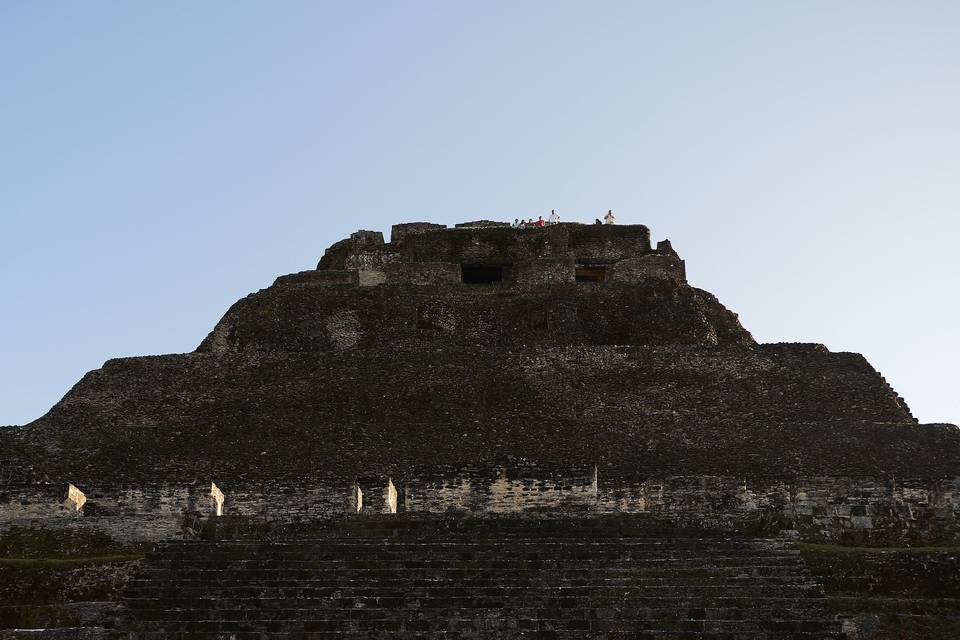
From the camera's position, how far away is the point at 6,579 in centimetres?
1816

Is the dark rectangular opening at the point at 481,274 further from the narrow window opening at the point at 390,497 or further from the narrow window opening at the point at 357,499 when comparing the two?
the narrow window opening at the point at 357,499

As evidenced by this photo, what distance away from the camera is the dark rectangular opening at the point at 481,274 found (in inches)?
1302

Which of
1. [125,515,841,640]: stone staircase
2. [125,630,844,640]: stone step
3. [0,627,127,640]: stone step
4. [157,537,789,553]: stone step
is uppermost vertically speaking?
[157,537,789,553]: stone step

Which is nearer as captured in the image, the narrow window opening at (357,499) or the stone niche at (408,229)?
the narrow window opening at (357,499)

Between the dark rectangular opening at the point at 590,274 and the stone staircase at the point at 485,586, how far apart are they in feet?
50.9

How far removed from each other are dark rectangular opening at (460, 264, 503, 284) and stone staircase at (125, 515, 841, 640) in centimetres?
1516

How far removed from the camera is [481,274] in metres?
33.4

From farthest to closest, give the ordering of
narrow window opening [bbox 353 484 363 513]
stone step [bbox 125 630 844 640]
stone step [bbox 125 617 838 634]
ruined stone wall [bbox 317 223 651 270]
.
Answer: ruined stone wall [bbox 317 223 651 270]
narrow window opening [bbox 353 484 363 513]
stone step [bbox 125 617 838 634]
stone step [bbox 125 630 844 640]

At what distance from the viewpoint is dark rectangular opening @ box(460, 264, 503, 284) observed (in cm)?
3306

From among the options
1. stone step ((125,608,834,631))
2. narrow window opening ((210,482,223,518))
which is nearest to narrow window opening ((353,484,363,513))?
narrow window opening ((210,482,223,518))

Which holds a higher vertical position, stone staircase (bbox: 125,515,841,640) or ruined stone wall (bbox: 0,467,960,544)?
ruined stone wall (bbox: 0,467,960,544)

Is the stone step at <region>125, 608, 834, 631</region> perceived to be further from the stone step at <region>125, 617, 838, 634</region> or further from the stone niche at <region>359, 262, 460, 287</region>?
the stone niche at <region>359, 262, 460, 287</region>

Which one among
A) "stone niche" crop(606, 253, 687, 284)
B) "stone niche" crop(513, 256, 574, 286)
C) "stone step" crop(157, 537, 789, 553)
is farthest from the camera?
"stone niche" crop(606, 253, 687, 284)

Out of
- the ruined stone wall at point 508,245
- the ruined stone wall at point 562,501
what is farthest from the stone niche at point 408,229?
the ruined stone wall at point 562,501
